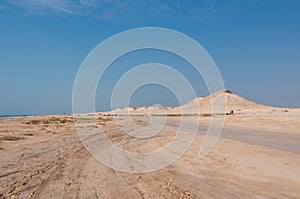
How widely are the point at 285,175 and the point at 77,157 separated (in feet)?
25.4

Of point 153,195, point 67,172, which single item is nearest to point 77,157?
point 67,172

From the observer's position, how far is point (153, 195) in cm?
597

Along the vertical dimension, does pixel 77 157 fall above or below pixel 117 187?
above

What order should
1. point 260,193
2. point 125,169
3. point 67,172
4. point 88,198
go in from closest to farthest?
point 88,198 → point 260,193 → point 67,172 → point 125,169

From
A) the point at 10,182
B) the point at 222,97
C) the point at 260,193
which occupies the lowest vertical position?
the point at 260,193

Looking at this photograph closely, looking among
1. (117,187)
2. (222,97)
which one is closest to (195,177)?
(117,187)

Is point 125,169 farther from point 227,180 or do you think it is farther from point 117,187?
point 227,180

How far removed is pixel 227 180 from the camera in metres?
7.52

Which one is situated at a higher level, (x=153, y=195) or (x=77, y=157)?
(x=77, y=157)

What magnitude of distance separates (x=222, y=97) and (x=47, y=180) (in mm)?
96330

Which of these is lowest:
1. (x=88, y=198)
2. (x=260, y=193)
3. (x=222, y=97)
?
(x=260, y=193)

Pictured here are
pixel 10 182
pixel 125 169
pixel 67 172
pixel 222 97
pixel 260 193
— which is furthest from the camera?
pixel 222 97

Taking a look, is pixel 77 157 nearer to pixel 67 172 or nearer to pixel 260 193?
pixel 67 172

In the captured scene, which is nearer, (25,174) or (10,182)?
(10,182)
